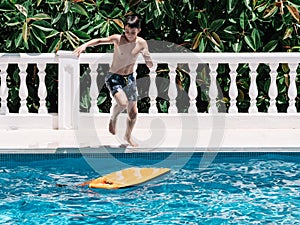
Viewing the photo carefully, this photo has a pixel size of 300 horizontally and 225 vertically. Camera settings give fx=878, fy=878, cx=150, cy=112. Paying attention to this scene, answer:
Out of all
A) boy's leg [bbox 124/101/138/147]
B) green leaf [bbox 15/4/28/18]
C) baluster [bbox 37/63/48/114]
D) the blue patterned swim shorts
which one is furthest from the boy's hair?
green leaf [bbox 15/4/28/18]

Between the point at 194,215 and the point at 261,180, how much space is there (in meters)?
1.41

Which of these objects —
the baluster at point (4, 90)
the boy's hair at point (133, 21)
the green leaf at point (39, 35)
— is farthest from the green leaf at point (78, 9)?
the boy's hair at point (133, 21)

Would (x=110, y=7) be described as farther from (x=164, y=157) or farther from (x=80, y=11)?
(x=164, y=157)

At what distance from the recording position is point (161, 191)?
26.7 feet

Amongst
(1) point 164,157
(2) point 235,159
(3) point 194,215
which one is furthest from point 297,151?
(3) point 194,215

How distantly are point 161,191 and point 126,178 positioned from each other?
17.0 inches

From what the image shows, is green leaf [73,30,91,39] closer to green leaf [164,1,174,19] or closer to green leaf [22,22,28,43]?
green leaf [22,22,28,43]

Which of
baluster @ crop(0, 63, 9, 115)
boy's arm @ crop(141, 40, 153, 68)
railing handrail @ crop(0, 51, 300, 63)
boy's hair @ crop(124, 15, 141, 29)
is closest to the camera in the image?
boy's hair @ crop(124, 15, 141, 29)

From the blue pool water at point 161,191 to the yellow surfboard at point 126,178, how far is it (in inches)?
2.4

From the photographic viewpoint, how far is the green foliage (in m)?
10.7

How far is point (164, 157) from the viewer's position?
Result: 9242 mm

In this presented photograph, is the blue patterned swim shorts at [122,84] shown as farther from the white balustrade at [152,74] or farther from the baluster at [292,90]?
the baluster at [292,90]

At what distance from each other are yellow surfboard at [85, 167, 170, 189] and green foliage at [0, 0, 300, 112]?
98.6 inches

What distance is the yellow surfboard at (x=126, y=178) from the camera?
816 cm
